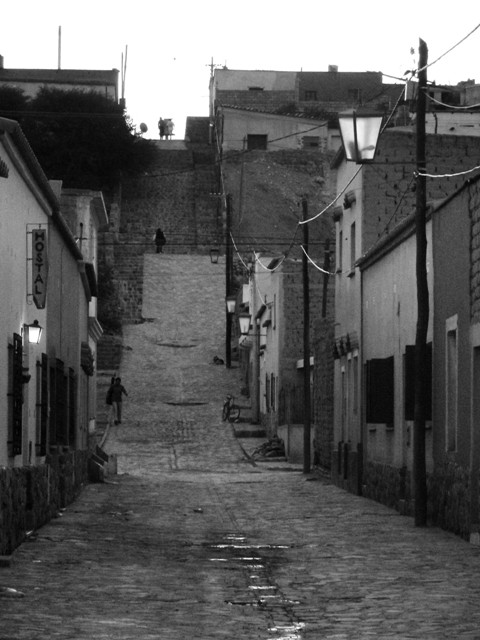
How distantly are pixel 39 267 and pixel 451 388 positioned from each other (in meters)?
5.24

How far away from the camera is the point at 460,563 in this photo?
13844 mm

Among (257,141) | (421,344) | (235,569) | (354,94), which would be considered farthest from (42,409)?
(354,94)

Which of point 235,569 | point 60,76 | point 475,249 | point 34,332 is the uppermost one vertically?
point 60,76

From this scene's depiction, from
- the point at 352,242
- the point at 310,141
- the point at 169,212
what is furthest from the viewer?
the point at 310,141

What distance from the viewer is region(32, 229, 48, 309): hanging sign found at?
18812 millimetres

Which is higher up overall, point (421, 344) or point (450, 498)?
point (421, 344)

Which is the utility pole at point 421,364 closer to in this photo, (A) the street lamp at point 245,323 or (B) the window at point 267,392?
(B) the window at point 267,392

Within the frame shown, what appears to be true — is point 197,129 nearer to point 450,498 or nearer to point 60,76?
point 60,76

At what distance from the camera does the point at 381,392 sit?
77.1 ft

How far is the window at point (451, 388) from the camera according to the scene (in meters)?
18.0

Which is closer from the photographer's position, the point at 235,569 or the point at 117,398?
the point at 235,569

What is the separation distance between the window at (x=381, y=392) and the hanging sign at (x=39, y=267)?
21.1 ft

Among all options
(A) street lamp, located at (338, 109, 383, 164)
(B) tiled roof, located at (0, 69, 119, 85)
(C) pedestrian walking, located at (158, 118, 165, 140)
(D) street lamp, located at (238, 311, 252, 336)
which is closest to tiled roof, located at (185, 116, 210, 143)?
(C) pedestrian walking, located at (158, 118, 165, 140)

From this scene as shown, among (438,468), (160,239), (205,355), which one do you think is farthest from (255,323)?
(438,468)
